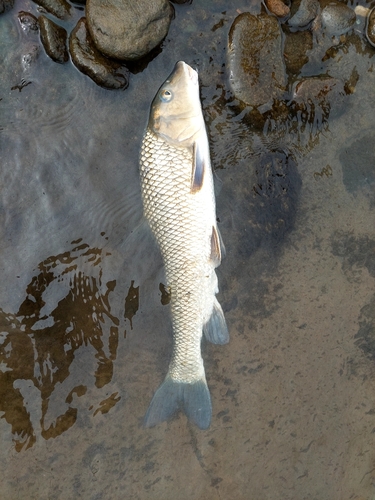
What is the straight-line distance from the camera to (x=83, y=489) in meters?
2.93

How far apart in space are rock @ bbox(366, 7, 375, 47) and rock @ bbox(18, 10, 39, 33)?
2159 mm

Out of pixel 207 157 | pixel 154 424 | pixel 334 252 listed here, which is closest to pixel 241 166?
pixel 207 157

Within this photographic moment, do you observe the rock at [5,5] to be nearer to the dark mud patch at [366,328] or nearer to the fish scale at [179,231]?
the fish scale at [179,231]

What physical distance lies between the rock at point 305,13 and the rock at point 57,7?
1.44 meters

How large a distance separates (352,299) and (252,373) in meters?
0.86

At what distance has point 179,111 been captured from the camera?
257cm

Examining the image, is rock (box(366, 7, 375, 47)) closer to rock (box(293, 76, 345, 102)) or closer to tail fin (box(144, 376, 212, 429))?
rock (box(293, 76, 345, 102))

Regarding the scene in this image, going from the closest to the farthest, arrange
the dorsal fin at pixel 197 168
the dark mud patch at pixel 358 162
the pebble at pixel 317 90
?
the dorsal fin at pixel 197 168, the pebble at pixel 317 90, the dark mud patch at pixel 358 162

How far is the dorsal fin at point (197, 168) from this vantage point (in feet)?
8.21

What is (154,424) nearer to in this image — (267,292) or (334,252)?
(267,292)

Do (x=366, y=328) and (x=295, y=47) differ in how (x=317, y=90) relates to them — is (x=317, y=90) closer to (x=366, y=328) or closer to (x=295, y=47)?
(x=295, y=47)

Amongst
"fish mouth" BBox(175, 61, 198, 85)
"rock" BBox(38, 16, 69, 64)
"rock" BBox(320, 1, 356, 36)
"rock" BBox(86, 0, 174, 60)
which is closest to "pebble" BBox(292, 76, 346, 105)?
Result: "rock" BBox(320, 1, 356, 36)

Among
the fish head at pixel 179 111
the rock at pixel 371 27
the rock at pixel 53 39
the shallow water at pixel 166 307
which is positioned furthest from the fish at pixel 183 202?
the rock at pixel 371 27

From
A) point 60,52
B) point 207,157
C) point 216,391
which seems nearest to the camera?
point 207,157
